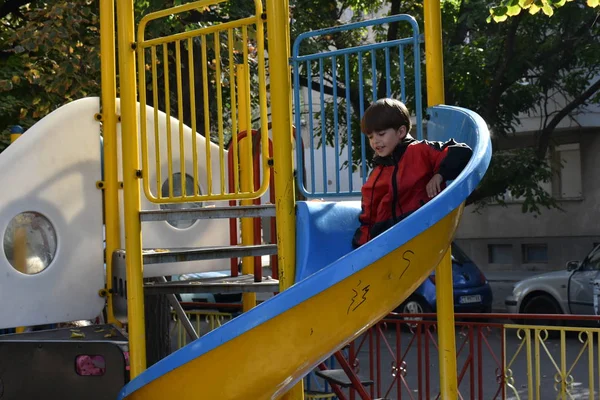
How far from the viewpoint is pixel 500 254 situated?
81.3ft

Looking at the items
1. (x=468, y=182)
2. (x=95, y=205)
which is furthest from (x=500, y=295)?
(x=468, y=182)

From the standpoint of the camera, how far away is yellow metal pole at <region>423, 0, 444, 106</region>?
13.2ft

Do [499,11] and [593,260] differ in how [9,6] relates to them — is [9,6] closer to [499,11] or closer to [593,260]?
[499,11]

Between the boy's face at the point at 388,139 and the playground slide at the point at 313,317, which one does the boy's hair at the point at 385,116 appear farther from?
the playground slide at the point at 313,317

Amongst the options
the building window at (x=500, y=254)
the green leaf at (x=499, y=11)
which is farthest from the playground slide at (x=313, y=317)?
the building window at (x=500, y=254)

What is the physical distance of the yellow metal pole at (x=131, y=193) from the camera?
4.00 metres

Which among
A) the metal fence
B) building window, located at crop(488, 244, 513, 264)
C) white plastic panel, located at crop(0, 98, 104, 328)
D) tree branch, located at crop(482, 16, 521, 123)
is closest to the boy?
white plastic panel, located at crop(0, 98, 104, 328)

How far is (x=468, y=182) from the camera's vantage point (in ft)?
10.3

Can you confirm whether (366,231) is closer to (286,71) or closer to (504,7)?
(286,71)

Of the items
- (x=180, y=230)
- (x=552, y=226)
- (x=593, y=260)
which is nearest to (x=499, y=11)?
(x=180, y=230)

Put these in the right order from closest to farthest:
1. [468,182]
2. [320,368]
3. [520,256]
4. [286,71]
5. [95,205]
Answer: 1. [468,182]
2. [286,71]
3. [95,205]
4. [320,368]
5. [520,256]

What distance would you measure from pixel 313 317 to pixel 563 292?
9991 millimetres

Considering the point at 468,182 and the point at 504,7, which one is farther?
the point at 504,7

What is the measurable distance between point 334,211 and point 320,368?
2243 millimetres
